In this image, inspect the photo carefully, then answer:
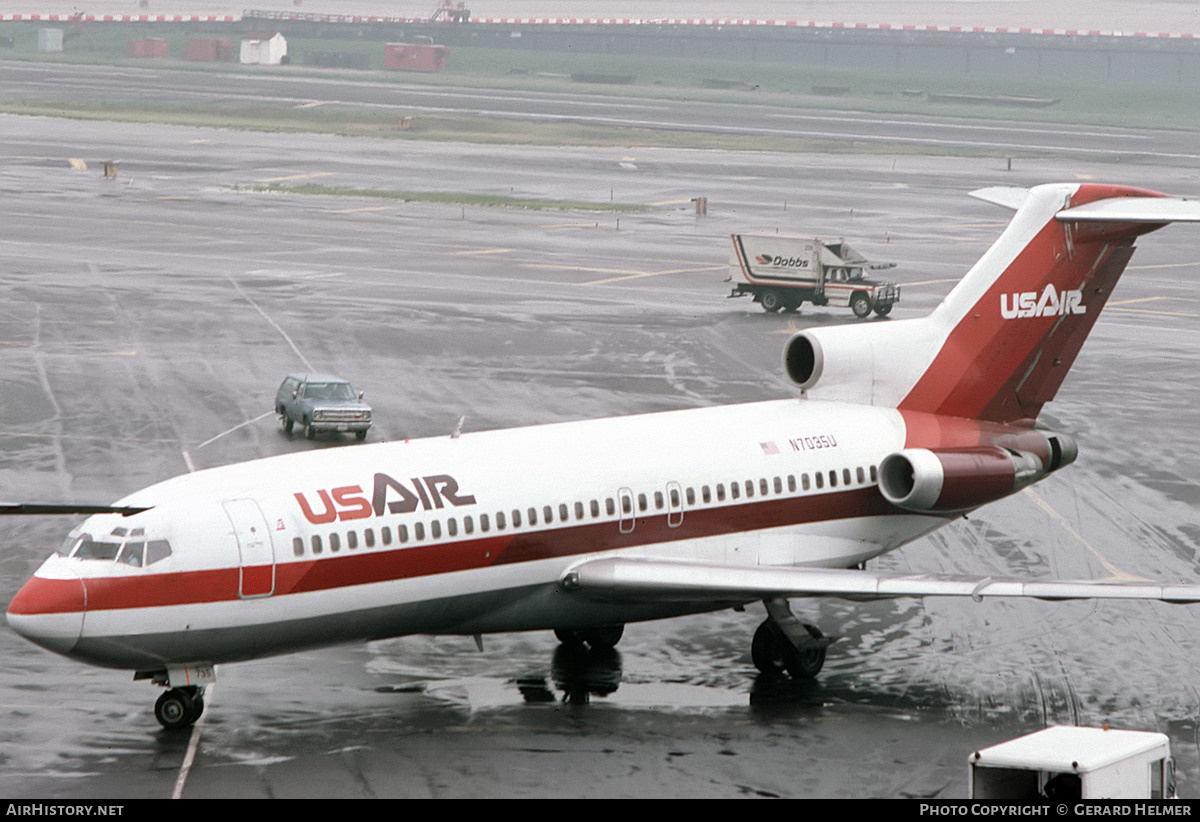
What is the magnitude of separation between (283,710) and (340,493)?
3265 millimetres

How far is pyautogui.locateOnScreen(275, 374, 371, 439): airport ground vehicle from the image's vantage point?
40.3m

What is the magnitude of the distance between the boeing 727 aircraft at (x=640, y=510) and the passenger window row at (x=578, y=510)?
0.03 meters

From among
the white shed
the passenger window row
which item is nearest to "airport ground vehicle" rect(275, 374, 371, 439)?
the passenger window row

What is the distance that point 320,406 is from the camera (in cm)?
4044

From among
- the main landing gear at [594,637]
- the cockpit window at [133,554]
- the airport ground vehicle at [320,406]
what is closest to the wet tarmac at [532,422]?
the main landing gear at [594,637]

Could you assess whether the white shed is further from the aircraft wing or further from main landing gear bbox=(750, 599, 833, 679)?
the aircraft wing

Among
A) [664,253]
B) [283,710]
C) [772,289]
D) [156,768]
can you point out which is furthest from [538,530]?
[664,253]

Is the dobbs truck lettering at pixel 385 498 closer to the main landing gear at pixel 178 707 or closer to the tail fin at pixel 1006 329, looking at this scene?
the main landing gear at pixel 178 707

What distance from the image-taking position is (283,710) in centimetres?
2339

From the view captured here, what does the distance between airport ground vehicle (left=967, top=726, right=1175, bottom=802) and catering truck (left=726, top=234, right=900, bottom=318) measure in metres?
43.2

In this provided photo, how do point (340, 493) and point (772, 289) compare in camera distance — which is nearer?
point (340, 493)

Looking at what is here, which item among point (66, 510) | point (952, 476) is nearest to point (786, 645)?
point (952, 476)

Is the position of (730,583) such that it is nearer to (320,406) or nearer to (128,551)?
(128,551)

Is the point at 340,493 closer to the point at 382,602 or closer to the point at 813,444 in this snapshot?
the point at 382,602
